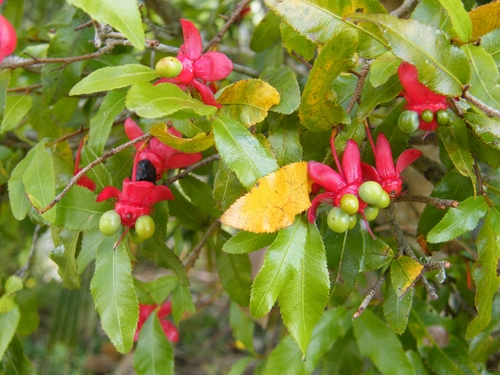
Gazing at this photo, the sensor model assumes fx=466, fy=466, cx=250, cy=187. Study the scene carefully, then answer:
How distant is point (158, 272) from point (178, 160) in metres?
2.39

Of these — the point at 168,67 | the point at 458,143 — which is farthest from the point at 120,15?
the point at 458,143

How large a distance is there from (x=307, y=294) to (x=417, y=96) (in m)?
0.25

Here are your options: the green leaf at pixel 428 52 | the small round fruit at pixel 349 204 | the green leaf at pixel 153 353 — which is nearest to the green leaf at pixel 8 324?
the green leaf at pixel 153 353

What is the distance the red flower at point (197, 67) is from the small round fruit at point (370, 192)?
20 centimetres

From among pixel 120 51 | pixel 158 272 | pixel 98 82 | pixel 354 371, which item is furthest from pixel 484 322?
pixel 158 272

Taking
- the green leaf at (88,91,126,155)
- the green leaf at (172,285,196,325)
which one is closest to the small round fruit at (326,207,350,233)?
the green leaf at (88,91,126,155)

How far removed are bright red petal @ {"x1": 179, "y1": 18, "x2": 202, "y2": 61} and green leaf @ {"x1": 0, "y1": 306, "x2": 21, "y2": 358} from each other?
22.6 inches

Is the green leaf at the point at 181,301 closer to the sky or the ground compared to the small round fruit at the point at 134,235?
closer to the ground

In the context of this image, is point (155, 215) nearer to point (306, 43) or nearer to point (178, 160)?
point (178, 160)

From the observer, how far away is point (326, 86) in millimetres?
494

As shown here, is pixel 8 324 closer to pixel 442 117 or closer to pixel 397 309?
pixel 397 309

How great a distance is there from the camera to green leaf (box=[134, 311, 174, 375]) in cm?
78

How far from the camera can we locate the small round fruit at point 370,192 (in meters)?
0.47

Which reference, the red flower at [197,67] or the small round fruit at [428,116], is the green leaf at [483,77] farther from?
the red flower at [197,67]
